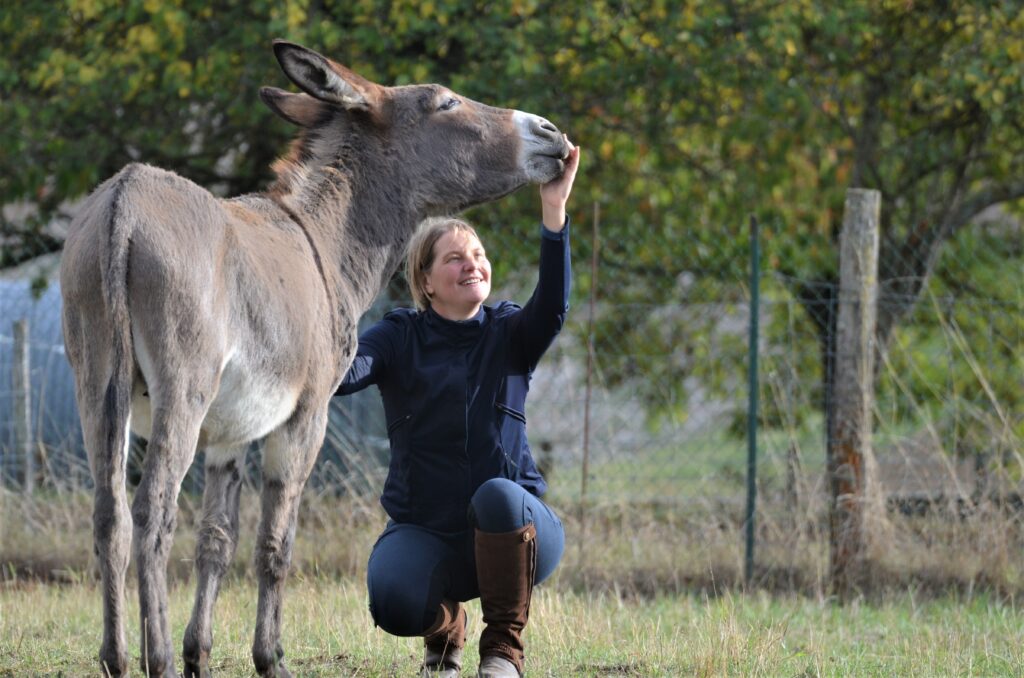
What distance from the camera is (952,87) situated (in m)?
9.29

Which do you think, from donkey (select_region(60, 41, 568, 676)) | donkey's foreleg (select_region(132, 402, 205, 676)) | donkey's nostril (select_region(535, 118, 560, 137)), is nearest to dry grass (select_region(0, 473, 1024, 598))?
donkey (select_region(60, 41, 568, 676))

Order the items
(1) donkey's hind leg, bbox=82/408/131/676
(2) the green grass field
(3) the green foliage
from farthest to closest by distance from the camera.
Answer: (3) the green foliage, (2) the green grass field, (1) donkey's hind leg, bbox=82/408/131/676

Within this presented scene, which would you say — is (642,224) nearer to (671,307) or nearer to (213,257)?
(671,307)

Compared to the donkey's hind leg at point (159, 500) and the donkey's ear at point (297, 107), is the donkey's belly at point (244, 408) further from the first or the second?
the donkey's ear at point (297, 107)

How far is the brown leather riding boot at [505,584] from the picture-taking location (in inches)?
152

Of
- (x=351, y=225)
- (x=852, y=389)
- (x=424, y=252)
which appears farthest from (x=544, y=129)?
(x=852, y=389)

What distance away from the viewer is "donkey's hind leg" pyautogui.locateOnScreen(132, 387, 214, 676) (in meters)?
3.29

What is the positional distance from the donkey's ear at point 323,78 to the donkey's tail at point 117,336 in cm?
107

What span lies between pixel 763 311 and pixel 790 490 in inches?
64.9

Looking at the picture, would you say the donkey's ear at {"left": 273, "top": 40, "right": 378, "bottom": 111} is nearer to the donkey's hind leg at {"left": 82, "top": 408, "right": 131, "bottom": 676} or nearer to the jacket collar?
the jacket collar

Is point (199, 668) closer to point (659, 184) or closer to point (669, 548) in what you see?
point (669, 548)

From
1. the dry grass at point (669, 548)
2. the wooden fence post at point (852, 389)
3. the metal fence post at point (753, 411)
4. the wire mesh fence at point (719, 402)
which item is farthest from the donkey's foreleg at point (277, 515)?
the wooden fence post at point (852, 389)

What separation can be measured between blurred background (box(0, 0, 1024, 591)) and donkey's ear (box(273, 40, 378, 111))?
350 cm

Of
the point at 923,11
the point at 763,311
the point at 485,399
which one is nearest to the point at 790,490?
the point at 763,311
